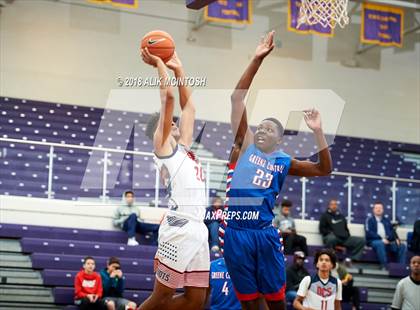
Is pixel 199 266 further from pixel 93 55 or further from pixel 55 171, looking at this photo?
pixel 93 55

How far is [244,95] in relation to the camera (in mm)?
6469

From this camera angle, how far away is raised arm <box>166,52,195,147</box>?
646 centimetres

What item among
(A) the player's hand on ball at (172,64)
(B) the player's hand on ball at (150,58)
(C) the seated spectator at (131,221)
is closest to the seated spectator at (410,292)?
(C) the seated spectator at (131,221)

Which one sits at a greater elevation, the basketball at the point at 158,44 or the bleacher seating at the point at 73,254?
the basketball at the point at 158,44

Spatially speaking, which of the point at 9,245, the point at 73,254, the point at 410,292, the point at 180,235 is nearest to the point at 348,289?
the point at 410,292

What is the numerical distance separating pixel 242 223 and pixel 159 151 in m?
1.00

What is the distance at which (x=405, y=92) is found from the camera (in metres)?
22.1

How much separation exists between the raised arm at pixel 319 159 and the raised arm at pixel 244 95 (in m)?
0.48

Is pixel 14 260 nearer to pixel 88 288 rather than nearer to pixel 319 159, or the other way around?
pixel 88 288

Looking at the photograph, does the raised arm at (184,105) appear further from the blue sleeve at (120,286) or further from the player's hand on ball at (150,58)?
the blue sleeve at (120,286)

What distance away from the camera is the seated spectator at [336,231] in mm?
15367

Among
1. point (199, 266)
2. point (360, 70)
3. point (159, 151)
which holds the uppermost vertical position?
point (360, 70)

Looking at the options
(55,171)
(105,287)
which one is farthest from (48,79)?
(105,287)

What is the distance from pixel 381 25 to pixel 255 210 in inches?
564
